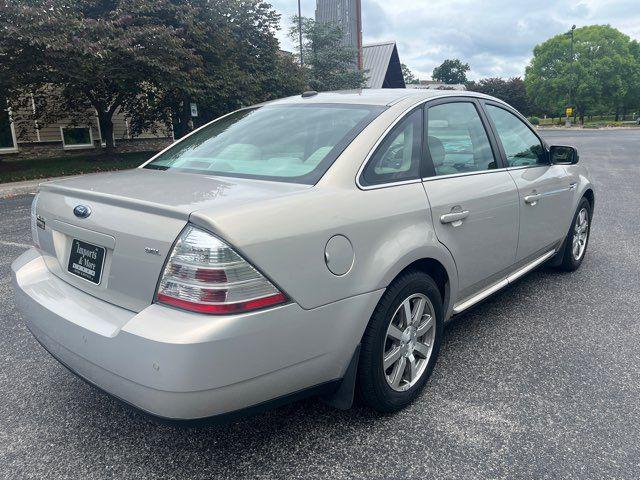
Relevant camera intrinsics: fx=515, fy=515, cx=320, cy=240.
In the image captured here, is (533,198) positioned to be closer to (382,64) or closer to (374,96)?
(374,96)

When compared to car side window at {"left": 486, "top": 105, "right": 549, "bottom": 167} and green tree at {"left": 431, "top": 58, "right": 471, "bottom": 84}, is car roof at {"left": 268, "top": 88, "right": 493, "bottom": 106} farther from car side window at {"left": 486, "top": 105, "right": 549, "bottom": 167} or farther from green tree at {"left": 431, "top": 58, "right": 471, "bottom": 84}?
green tree at {"left": 431, "top": 58, "right": 471, "bottom": 84}

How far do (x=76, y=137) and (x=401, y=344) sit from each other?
2189 centimetres

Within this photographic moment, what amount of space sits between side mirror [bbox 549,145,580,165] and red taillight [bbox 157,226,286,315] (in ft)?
10.5

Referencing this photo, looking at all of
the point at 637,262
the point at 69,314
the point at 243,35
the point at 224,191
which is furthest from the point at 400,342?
the point at 243,35

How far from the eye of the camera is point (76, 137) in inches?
835

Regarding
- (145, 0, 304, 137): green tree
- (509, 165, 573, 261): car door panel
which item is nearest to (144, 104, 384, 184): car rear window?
(509, 165, 573, 261): car door panel

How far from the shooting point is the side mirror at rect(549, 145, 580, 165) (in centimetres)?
419

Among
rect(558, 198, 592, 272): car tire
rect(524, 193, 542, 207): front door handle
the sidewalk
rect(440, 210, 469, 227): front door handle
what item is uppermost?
rect(440, 210, 469, 227): front door handle

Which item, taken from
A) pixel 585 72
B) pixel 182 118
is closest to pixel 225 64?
pixel 182 118

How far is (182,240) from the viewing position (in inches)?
74.8

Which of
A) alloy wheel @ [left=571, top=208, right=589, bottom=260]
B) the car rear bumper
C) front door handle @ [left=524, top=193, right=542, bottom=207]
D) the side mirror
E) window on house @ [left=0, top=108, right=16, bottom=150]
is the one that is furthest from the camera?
window on house @ [left=0, top=108, right=16, bottom=150]

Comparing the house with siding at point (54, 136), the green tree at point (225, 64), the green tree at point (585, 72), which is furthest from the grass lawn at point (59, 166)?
the green tree at point (585, 72)

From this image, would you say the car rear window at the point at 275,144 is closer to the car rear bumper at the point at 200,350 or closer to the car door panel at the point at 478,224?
the car door panel at the point at 478,224

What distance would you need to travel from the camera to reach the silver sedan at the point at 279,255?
1869 millimetres
